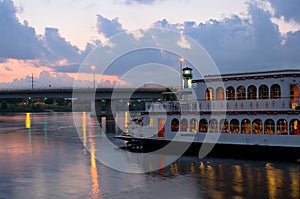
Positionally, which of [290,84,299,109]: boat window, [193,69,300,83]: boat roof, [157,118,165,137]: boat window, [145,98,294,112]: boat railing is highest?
[193,69,300,83]: boat roof

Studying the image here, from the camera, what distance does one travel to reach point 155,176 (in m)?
29.5

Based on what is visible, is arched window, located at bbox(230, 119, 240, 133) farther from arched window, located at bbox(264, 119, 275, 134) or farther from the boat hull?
arched window, located at bbox(264, 119, 275, 134)

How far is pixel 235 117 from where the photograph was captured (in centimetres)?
3266

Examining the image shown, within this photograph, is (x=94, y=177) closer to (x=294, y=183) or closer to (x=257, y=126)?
(x=257, y=126)

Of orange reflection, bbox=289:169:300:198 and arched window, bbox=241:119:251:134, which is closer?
orange reflection, bbox=289:169:300:198

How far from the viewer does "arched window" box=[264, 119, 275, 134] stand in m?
31.0

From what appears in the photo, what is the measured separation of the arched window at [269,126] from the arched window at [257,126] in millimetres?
453

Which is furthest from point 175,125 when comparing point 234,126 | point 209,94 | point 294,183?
point 294,183

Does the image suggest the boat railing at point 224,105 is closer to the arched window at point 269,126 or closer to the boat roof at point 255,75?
the arched window at point 269,126

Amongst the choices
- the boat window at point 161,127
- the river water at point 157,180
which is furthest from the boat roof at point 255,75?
the river water at point 157,180

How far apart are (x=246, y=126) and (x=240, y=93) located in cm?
299

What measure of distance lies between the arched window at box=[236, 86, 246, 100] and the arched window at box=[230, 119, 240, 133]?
6.87ft

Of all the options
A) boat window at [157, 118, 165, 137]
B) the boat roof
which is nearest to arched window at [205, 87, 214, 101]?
the boat roof

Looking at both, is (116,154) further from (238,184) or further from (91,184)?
(238,184)
